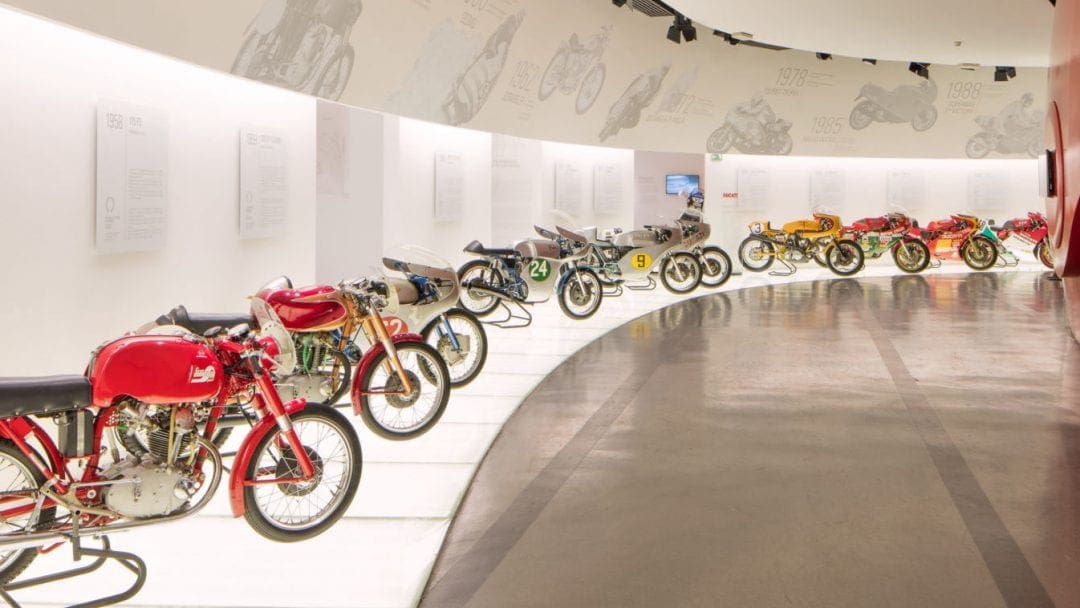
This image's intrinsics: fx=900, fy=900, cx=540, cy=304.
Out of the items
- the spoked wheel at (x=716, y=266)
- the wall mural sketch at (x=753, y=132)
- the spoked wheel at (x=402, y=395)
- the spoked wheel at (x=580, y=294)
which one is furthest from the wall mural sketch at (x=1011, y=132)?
the spoked wheel at (x=402, y=395)

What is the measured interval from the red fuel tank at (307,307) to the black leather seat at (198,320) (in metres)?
0.17

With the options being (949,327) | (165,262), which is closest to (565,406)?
(165,262)

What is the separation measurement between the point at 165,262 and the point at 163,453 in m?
2.09

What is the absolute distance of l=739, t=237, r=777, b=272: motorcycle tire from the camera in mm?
14797

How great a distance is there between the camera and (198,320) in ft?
13.2

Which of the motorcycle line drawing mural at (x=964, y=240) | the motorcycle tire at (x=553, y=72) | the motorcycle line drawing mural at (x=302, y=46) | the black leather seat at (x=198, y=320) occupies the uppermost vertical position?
the motorcycle tire at (x=553, y=72)

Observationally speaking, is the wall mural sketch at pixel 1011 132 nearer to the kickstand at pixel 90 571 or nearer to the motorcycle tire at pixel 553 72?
the motorcycle tire at pixel 553 72

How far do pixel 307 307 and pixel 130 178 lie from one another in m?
1.07

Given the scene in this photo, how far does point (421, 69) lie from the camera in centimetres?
758

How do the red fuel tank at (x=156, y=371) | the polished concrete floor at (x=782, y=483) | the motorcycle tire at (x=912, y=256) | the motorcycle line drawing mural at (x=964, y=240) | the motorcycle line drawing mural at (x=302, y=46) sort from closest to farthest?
the red fuel tank at (x=156, y=371), the polished concrete floor at (x=782, y=483), the motorcycle line drawing mural at (x=302, y=46), the motorcycle tire at (x=912, y=256), the motorcycle line drawing mural at (x=964, y=240)

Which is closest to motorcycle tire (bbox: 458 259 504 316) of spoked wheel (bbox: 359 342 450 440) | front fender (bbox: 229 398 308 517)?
spoked wheel (bbox: 359 342 450 440)

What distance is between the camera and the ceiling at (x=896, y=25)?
11641mm

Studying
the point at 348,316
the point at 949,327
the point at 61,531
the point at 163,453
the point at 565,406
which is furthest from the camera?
the point at 949,327

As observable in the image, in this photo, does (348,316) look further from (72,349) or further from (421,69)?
(421,69)
